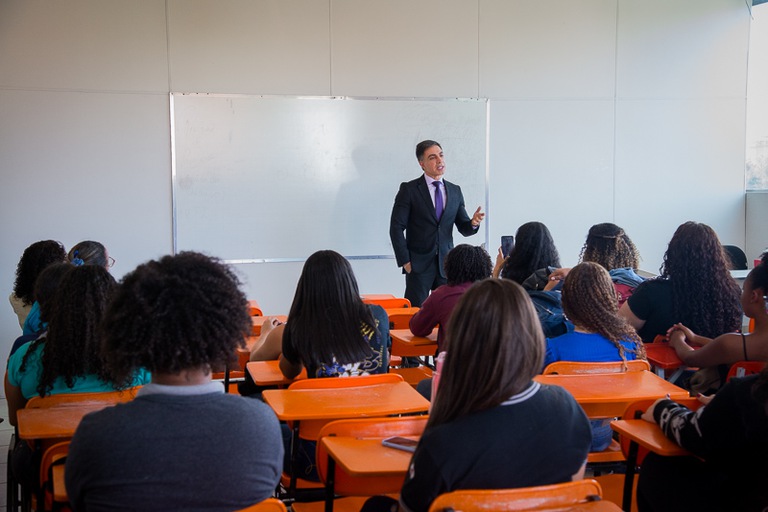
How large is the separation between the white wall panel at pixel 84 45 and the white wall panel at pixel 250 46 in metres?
0.16

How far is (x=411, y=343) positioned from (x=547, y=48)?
4017 millimetres

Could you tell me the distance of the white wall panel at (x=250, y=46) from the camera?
638 cm

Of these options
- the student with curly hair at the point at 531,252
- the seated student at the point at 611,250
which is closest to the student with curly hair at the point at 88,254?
the student with curly hair at the point at 531,252

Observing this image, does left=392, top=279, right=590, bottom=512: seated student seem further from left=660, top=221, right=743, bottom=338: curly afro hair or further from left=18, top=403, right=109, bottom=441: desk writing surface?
left=660, top=221, right=743, bottom=338: curly afro hair

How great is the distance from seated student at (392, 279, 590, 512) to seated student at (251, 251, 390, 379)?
1217mm

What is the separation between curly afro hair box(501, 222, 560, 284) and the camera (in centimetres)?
467

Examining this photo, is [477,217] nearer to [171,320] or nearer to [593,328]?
[593,328]

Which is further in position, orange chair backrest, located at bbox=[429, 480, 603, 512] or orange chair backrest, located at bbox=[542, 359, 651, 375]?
orange chair backrest, located at bbox=[542, 359, 651, 375]

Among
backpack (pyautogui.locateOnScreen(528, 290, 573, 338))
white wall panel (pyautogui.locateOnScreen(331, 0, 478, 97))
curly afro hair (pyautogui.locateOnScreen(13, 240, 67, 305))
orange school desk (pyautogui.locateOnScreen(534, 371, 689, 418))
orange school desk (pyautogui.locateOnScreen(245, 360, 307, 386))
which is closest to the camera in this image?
orange school desk (pyautogui.locateOnScreen(534, 371, 689, 418))

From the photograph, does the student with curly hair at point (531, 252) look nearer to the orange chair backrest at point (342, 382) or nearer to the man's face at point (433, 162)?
the man's face at point (433, 162)

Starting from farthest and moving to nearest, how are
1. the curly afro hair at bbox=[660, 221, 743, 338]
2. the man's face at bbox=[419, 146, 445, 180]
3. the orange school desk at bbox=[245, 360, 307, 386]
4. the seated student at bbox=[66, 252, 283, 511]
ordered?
1. the man's face at bbox=[419, 146, 445, 180]
2. the curly afro hair at bbox=[660, 221, 743, 338]
3. the orange school desk at bbox=[245, 360, 307, 386]
4. the seated student at bbox=[66, 252, 283, 511]

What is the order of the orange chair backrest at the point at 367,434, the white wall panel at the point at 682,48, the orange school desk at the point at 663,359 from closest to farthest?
the orange chair backrest at the point at 367,434 → the orange school desk at the point at 663,359 → the white wall panel at the point at 682,48

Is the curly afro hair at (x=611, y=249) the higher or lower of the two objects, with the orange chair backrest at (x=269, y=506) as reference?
higher

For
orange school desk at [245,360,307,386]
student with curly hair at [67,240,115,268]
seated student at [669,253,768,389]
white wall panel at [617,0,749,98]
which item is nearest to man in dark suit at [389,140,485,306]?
white wall panel at [617,0,749,98]
